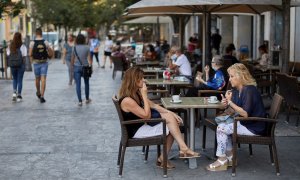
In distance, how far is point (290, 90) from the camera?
376 inches

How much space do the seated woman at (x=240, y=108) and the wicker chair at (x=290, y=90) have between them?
2.80 m

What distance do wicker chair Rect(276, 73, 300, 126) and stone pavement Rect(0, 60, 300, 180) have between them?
88 cm

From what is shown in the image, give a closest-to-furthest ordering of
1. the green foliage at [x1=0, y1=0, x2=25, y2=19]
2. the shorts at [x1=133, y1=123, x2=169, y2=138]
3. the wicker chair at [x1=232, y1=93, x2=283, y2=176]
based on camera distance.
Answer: the wicker chair at [x1=232, y1=93, x2=283, y2=176] → the shorts at [x1=133, y1=123, x2=169, y2=138] → the green foliage at [x1=0, y1=0, x2=25, y2=19]

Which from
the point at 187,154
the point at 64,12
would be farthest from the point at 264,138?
the point at 64,12

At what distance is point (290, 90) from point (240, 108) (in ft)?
10.9

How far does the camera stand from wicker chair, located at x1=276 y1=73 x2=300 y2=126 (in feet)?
30.5

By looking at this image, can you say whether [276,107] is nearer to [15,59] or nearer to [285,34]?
[285,34]

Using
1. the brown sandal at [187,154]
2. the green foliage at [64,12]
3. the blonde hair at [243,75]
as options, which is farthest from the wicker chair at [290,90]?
the green foliage at [64,12]

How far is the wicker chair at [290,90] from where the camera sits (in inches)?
366

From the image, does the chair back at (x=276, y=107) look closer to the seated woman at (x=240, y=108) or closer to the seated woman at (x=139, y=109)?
the seated woman at (x=240, y=108)

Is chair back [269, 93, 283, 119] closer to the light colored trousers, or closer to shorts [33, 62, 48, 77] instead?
the light colored trousers

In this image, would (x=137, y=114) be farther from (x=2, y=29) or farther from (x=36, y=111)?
(x=2, y=29)

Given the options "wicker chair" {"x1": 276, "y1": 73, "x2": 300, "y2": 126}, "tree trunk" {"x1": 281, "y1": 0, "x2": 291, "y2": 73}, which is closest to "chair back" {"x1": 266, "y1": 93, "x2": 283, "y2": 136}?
"wicker chair" {"x1": 276, "y1": 73, "x2": 300, "y2": 126}

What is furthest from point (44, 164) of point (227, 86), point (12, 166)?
point (227, 86)
